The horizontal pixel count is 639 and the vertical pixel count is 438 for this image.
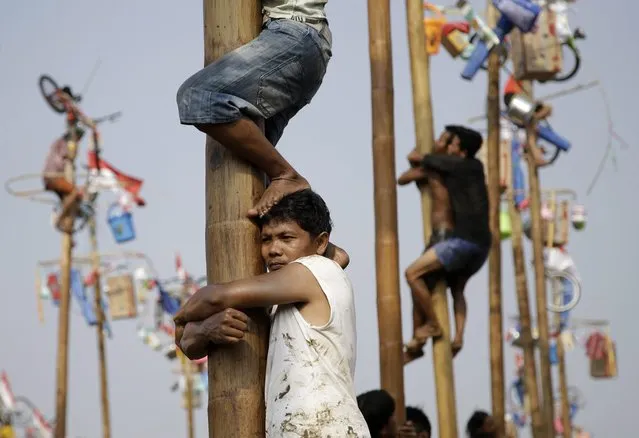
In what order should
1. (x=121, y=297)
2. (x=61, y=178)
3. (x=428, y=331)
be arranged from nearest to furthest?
(x=428, y=331)
(x=61, y=178)
(x=121, y=297)

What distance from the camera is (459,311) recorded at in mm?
11469

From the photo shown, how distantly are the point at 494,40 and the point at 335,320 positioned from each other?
426 inches

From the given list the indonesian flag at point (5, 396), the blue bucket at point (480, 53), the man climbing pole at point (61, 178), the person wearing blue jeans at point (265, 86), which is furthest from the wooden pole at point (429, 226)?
the indonesian flag at point (5, 396)

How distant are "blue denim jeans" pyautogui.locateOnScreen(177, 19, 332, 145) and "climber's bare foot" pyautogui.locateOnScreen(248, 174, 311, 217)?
26 cm

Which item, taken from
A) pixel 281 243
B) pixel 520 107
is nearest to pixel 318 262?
pixel 281 243

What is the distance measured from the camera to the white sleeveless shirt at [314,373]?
4.49 meters

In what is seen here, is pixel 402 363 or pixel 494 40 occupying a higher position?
pixel 494 40

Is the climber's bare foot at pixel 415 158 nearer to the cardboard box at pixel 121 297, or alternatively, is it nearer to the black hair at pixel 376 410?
the black hair at pixel 376 410

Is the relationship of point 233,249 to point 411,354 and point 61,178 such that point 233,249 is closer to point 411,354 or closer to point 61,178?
point 411,354

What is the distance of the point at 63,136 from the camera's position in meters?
22.6

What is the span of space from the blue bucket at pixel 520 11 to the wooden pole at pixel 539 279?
5104 mm

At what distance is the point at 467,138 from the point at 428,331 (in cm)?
165

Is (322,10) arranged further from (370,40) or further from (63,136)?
(63,136)

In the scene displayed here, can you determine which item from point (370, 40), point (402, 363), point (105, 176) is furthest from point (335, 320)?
point (105, 176)
